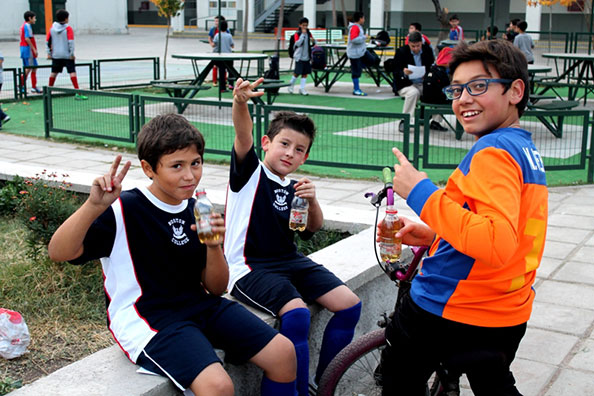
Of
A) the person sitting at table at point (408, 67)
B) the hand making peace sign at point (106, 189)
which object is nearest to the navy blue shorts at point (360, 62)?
the person sitting at table at point (408, 67)

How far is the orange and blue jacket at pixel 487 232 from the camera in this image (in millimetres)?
2314

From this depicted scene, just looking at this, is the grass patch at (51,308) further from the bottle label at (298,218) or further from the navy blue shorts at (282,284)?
the bottle label at (298,218)

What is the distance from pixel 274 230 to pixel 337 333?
0.60 m

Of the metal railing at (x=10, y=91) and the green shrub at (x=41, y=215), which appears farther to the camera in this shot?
the metal railing at (x=10, y=91)

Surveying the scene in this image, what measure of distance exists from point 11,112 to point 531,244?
13902 mm

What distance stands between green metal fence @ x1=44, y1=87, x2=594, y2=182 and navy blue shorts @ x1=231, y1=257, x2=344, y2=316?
523cm

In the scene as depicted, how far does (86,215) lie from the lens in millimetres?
2814

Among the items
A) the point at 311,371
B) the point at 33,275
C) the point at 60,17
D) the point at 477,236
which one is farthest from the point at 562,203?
the point at 60,17

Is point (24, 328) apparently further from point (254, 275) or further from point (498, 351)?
point (498, 351)

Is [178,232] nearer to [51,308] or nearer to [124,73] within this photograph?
[51,308]

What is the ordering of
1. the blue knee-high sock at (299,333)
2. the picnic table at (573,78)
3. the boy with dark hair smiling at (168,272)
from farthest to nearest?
the picnic table at (573,78), the blue knee-high sock at (299,333), the boy with dark hair smiling at (168,272)

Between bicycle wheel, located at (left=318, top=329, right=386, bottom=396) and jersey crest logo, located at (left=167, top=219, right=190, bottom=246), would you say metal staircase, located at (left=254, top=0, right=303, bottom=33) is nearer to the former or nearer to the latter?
bicycle wheel, located at (left=318, top=329, right=386, bottom=396)

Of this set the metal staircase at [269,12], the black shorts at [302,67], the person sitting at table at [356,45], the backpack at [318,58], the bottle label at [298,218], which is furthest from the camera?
the metal staircase at [269,12]

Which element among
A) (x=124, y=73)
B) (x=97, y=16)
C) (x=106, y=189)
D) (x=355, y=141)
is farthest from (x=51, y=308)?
(x=97, y=16)
